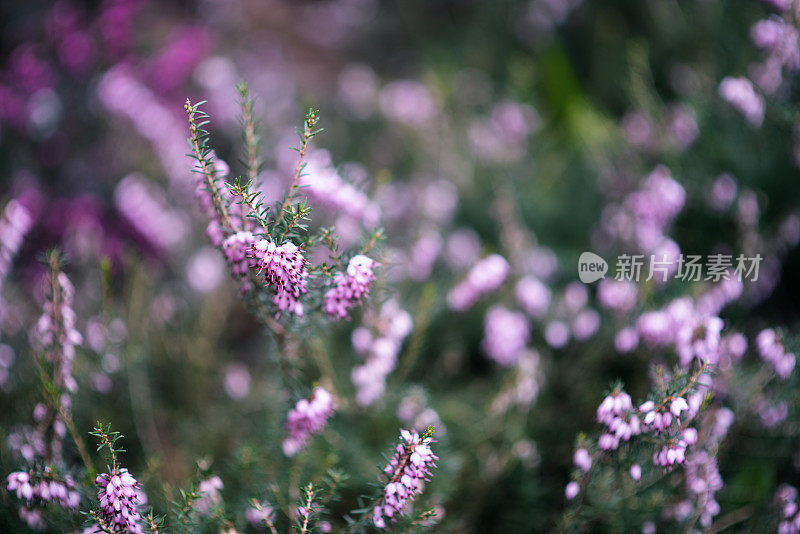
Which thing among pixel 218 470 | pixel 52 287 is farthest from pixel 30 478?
pixel 218 470

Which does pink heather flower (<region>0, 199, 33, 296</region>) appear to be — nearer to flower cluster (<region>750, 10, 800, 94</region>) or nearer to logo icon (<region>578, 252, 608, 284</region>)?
logo icon (<region>578, 252, 608, 284</region>)

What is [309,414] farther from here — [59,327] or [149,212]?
[149,212]

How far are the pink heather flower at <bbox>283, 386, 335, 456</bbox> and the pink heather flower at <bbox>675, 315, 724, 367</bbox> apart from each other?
929mm

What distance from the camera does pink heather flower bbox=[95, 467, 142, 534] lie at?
111 centimetres

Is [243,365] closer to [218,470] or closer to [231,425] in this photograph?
[231,425]

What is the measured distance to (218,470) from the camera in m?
2.12

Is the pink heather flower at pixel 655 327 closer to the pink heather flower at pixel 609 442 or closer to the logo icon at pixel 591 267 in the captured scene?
the pink heather flower at pixel 609 442

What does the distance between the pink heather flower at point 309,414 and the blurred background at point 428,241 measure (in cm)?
10

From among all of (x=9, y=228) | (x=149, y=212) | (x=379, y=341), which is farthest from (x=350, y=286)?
(x=149, y=212)

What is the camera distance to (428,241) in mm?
2422

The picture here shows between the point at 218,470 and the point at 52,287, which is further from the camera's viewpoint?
the point at 218,470

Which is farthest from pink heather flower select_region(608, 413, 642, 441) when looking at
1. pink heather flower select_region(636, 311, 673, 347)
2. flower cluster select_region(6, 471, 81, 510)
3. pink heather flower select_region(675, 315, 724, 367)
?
flower cluster select_region(6, 471, 81, 510)

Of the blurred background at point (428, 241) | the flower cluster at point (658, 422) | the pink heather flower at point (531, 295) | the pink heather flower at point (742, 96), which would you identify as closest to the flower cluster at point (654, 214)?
the blurred background at point (428, 241)

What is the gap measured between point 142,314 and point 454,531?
1.60m
